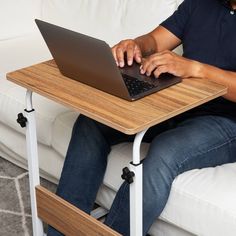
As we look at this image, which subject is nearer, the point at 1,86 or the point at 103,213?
the point at 103,213

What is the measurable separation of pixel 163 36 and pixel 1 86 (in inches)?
28.6

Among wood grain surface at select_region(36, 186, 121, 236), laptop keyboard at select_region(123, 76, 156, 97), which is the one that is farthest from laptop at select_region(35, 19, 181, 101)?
wood grain surface at select_region(36, 186, 121, 236)

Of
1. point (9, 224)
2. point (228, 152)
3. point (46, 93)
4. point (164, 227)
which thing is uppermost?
point (46, 93)

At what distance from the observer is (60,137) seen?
1.82 metres

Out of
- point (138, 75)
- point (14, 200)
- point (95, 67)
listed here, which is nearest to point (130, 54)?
point (138, 75)

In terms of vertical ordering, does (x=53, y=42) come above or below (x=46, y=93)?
above

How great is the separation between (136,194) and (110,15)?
3.88ft

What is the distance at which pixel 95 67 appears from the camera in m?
1.32

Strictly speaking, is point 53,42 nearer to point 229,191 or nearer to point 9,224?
point 229,191

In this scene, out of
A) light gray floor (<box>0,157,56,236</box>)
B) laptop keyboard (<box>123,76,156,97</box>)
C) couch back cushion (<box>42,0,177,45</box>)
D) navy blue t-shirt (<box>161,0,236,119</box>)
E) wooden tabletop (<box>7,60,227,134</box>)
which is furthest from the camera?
couch back cushion (<box>42,0,177,45</box>)

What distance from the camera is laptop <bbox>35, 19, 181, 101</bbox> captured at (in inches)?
49.6

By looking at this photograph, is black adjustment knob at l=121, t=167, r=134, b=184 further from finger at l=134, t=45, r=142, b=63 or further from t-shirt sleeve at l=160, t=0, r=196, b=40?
t-shirt sleeve at l=160, t=0, r=196, b=40

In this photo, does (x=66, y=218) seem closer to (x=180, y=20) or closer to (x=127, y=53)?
(x=127, y=53)

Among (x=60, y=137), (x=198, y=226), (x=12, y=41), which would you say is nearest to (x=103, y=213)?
(x=60, y=137)
